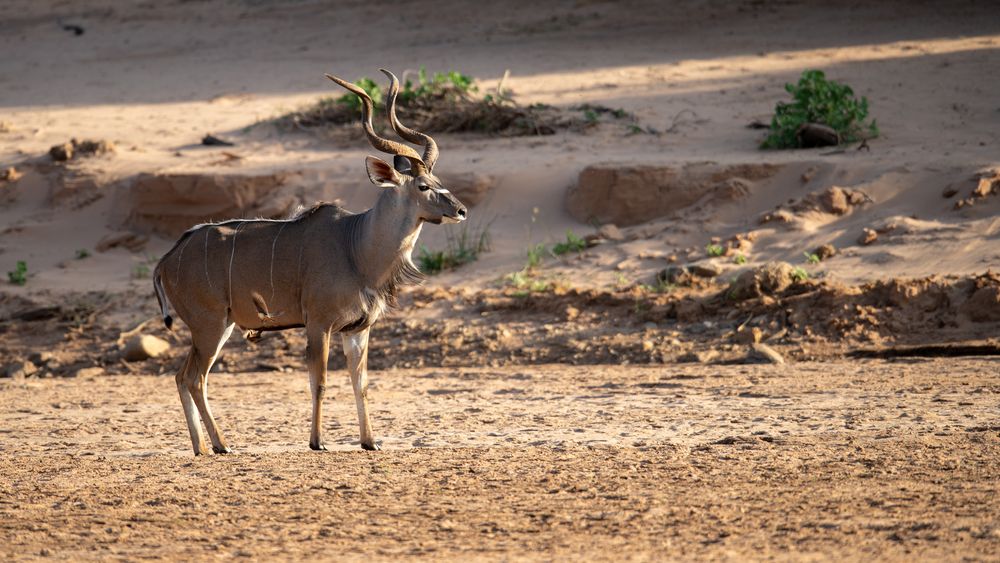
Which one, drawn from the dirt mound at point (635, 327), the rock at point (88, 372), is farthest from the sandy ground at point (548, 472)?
the rock at point (88, 372)

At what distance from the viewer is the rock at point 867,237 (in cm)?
1162

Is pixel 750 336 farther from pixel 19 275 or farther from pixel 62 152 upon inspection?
pixel 62 152

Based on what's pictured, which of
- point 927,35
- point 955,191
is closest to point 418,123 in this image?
point 955,191

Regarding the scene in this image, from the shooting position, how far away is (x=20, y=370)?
37.8 feet

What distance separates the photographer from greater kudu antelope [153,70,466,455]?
736 centimetres

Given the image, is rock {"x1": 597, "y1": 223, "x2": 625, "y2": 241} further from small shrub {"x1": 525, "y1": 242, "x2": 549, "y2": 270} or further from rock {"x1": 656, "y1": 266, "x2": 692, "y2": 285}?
rock {"x1": 656, "y1": 266, "x2": 692, "y2": 285}

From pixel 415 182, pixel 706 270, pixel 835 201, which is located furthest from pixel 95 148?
pixel 415 182

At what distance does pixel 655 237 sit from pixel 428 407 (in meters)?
4.28

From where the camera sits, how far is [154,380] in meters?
10.8

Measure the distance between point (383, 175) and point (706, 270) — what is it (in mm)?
4892

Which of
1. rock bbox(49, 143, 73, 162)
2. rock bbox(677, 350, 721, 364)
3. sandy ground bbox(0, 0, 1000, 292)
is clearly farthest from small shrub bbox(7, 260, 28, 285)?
rock bbox(677, 350, 721, 364)

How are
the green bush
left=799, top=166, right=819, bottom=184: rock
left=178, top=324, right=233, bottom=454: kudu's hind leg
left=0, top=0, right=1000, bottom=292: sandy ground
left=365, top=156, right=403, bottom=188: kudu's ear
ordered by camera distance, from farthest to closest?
the green bush
left=799, top=166, right=819, bottom=184: rock
left=0, top=0, right=1000, bottom=292: sandy ground
left=178, top=324, right=233, bottom=454: kudu's hind leg
left=365, top=156, right=403, bottom=188: kudu's ear

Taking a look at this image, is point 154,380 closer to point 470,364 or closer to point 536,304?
point 470,364

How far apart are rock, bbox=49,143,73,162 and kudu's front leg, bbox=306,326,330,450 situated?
9.16 meters
